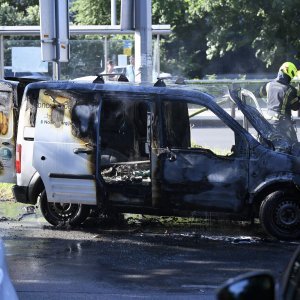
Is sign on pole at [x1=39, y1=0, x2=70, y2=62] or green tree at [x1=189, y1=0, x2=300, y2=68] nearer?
sign on pole at [x1=39, y1=0, x2=70, y2=62]

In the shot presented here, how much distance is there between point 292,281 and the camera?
267cm

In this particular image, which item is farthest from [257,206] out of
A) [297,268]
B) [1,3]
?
[1,3]

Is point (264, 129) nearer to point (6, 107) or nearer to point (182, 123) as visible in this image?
point (182, 123)

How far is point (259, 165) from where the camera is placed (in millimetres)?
7926

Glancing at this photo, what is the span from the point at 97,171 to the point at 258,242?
6.82 ft

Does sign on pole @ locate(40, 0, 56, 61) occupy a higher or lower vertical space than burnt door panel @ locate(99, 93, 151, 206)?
Result: higher

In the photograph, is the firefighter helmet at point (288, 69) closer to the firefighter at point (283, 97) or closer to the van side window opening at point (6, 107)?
the firefighter at point (283, 97)

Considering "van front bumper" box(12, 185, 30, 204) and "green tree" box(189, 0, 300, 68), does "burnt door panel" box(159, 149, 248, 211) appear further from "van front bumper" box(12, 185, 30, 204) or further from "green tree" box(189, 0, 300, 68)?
"green tree" box(189, 0, 300, 68)

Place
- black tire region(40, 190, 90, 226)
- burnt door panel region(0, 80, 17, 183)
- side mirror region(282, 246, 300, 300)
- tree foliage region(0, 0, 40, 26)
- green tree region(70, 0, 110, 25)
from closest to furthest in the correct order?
side mirror region(282, 246, 300, 300)
black tire region(40, 190, 90, 226)
burnt door panel region(0, 80, 17, 183)
green tree region(70, 0, 110, 25)
tree foliage region(0, 0, 40, 26)

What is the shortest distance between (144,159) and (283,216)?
69.9 inches

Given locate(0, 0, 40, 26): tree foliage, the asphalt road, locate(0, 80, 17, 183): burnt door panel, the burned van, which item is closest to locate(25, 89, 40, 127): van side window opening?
the burned van

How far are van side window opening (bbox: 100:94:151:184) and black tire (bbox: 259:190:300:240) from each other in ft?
5.00

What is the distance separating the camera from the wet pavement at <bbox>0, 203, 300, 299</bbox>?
20.3 ft

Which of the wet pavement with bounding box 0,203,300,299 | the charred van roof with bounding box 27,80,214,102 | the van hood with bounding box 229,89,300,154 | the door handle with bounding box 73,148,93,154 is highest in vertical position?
the charred van roof with bounding box 27,80,214,102
